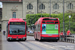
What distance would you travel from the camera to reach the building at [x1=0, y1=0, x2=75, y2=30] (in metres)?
118

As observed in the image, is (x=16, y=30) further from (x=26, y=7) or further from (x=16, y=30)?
(x=26, y=7)

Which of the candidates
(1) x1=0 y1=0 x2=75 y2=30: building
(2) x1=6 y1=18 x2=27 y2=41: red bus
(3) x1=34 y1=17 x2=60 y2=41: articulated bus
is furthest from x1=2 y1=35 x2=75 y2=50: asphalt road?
(1) x1=0 y1=0 x2=75 y2=30: building

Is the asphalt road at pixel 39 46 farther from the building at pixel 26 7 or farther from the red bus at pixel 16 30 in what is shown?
the building at pixel 26 7

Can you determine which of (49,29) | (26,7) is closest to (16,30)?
(49,29)

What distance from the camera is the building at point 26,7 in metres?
118

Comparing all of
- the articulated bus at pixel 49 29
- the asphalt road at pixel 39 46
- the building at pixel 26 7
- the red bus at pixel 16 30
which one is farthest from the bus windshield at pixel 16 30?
the building at pixel 26 7

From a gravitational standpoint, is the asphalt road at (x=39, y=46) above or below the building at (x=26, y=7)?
below

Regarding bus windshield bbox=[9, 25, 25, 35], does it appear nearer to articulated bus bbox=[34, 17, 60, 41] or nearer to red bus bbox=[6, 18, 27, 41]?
red bus bbox=[6, 18, 27, 41]

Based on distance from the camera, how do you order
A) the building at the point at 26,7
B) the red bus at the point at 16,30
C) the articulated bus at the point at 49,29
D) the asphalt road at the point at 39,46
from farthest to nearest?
1. the building at the point at 26,7
2. the red bus at the point at 16,30
3. the articulated bus at the point at 49,29
4. the asphalt road at the point at 39,46

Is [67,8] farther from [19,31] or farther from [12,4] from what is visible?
[19,31]

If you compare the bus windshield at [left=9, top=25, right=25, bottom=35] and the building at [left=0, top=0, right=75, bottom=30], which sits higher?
the building at [left=0, top=0, right=75, bottom=30]

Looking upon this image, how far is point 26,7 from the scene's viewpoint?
11806 centimetres

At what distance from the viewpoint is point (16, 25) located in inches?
1337

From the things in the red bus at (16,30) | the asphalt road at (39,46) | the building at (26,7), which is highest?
the building at (26,7)
